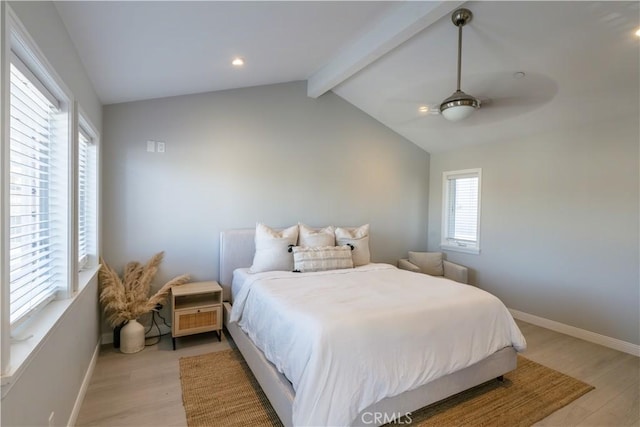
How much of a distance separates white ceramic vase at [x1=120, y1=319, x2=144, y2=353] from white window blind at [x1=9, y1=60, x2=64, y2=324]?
1318 mm

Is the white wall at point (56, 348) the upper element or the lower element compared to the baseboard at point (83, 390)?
upper

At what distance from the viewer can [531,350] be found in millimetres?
3150

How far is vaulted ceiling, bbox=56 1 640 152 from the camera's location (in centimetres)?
208

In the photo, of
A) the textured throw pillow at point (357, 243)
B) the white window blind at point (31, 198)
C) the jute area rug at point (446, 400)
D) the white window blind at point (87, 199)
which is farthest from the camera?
the textured throw pillow at point (357, 243)

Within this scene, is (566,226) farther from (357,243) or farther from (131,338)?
(131,338)

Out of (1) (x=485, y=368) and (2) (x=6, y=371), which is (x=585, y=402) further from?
(2) (x=6, y=371)

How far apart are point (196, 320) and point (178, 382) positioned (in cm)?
68

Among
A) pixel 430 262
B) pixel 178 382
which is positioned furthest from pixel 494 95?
pixel 178 382

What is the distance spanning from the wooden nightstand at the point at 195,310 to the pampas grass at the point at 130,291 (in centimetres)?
18

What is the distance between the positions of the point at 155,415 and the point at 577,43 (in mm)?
4088

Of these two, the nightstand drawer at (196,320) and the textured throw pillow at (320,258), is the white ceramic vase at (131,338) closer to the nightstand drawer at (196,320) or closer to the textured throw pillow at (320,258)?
the nightstand drawer at (196,320)

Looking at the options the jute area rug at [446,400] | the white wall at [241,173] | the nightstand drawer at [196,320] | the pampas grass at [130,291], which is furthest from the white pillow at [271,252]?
the jute area rug at [446,400]

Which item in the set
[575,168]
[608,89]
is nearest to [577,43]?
[608,89]

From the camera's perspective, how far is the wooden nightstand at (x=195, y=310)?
3080 mm
